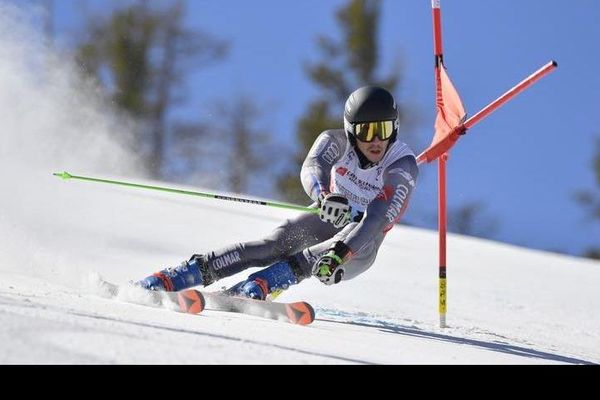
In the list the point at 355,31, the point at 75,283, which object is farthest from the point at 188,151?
the point at 75,283

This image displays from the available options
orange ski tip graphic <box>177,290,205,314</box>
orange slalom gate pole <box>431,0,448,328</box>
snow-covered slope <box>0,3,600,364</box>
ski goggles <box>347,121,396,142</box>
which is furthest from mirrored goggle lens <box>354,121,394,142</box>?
orange ski tip graphic <box>177,290,205,314</box>

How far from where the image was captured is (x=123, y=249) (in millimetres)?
7996

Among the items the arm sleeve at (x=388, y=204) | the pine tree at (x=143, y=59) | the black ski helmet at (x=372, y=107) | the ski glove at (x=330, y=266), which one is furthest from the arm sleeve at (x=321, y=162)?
the pine tree at (x=143, y=59)

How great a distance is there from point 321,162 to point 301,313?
1.12 m

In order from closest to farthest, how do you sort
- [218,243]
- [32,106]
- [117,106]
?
[218,243], [32,106], [117,106]

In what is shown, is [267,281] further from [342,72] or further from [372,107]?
[342,72]

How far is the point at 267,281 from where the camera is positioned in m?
4.97

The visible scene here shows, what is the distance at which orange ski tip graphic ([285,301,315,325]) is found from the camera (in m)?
4.38

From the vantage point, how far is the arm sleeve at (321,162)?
5.05 m

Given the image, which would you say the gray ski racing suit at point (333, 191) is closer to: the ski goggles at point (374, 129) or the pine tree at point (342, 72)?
the ski goggles at point (374, 129)

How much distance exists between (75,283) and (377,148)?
79.9 inches

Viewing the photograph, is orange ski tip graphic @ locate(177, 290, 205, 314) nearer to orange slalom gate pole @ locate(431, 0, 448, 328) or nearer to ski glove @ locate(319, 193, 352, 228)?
ski glove @ locate(319, 193, 352, 228)

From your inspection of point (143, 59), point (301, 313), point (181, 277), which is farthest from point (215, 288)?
point (143, 59)
